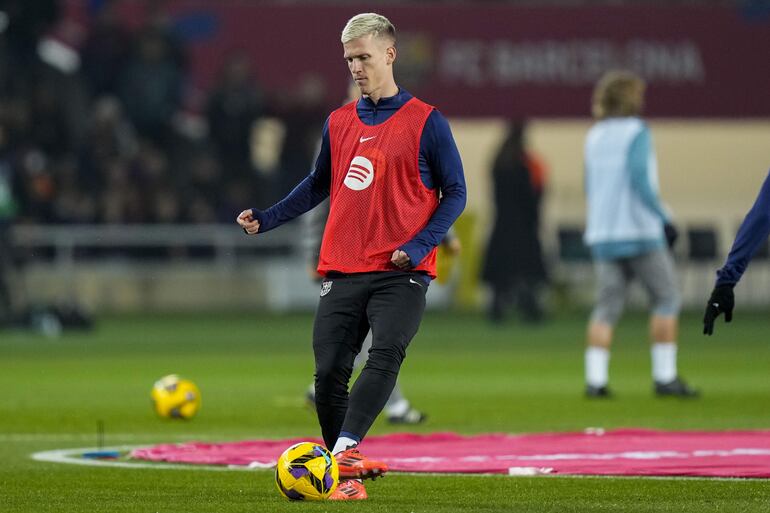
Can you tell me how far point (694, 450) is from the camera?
1027 centimetres

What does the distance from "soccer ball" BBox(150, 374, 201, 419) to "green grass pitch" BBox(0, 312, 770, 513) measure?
0.10 m

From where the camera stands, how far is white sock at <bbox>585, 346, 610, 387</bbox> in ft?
47.8

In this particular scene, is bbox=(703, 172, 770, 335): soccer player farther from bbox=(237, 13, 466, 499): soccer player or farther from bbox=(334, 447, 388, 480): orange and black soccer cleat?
bbox=(334, 447, 388, 480): orange and black soccer cleat

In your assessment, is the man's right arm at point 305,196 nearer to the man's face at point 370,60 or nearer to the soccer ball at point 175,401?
the man's face at point 370,60

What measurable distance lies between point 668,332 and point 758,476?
559 centimetres

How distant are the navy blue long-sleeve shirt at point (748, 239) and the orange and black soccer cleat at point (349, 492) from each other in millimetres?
1815

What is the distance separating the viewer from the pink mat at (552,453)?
30.9 feet

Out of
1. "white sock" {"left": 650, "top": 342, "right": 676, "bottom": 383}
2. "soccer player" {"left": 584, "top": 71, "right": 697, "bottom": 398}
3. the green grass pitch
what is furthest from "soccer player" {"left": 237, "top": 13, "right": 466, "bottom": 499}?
"white sock" {"left": 650, "top": 342, "right": 676, "bottom": 383}

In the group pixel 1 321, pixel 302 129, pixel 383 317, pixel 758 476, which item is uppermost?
pixel 302 129

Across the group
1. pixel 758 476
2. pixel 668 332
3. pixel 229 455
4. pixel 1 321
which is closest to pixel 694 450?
pixel 758 476

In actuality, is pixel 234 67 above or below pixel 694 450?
above

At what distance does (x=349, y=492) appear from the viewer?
26.7ft

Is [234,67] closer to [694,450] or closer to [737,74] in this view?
[737,74]

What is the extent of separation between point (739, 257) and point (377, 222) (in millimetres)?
1603
